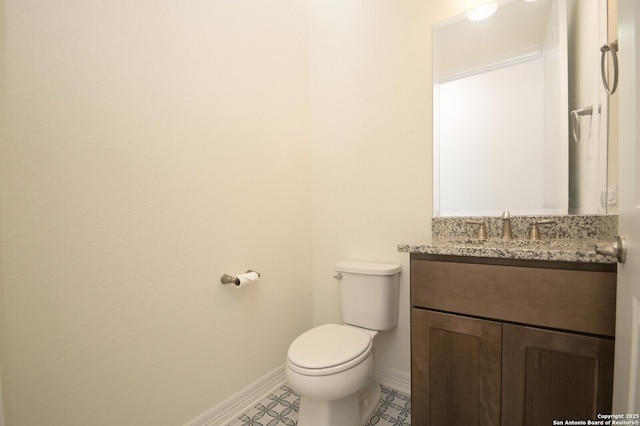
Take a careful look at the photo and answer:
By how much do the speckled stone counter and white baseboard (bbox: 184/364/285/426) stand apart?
1131mm

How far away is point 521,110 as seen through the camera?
51.8 inches

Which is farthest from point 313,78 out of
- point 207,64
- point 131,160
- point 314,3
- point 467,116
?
point 131,160

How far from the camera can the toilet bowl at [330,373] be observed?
43.9 inches

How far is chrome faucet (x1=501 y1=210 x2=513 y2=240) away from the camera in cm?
125

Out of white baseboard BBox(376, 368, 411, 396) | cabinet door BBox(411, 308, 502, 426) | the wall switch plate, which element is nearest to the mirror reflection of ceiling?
the wall switch plate

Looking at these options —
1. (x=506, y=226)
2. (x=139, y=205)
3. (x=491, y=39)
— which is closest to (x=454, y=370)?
(x=506, y=226)

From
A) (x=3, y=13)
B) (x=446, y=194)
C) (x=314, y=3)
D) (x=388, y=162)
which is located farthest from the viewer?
(x=314, y=3)

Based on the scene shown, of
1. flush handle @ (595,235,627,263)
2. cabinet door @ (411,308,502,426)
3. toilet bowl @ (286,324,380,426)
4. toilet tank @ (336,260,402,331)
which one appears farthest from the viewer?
toilet tank @ (336,260,402,331)

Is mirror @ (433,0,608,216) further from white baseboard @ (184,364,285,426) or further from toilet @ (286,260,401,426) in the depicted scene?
white baseboard @ (184,364,285,426)

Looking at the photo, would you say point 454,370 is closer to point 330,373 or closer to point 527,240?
point 330,373

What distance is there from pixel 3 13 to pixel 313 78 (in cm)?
144

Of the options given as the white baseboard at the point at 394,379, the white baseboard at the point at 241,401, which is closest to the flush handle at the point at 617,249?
the white baseboard at the point at 394,379

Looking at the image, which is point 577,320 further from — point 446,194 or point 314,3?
point 314,3

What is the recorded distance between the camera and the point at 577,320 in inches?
33.1
